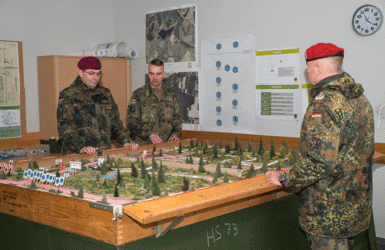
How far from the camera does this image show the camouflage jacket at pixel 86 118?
3453 mm

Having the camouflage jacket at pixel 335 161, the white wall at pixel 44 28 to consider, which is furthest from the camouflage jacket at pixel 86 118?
the camouflage jacket at pixel 335 161

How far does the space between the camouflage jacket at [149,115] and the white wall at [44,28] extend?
147 centimetres

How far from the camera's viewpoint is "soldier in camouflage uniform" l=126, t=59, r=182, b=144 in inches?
161

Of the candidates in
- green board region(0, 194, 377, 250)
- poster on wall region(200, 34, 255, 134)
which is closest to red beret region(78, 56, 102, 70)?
green board region(0, 194, 377, 250)

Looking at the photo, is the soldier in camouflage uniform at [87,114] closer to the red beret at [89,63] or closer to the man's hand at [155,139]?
the red beret at [89,63]

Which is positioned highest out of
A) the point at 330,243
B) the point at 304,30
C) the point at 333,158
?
the point at 304,30

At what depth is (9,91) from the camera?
459 centimetres

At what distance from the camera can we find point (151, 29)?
5422 millimetres

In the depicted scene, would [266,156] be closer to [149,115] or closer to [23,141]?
[149,115]

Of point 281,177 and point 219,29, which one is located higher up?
point 219,29

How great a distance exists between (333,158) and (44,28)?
159 inches

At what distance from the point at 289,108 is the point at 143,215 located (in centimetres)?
300

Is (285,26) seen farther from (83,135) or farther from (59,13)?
(59,13)

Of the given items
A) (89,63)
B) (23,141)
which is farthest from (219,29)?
(23,141)
